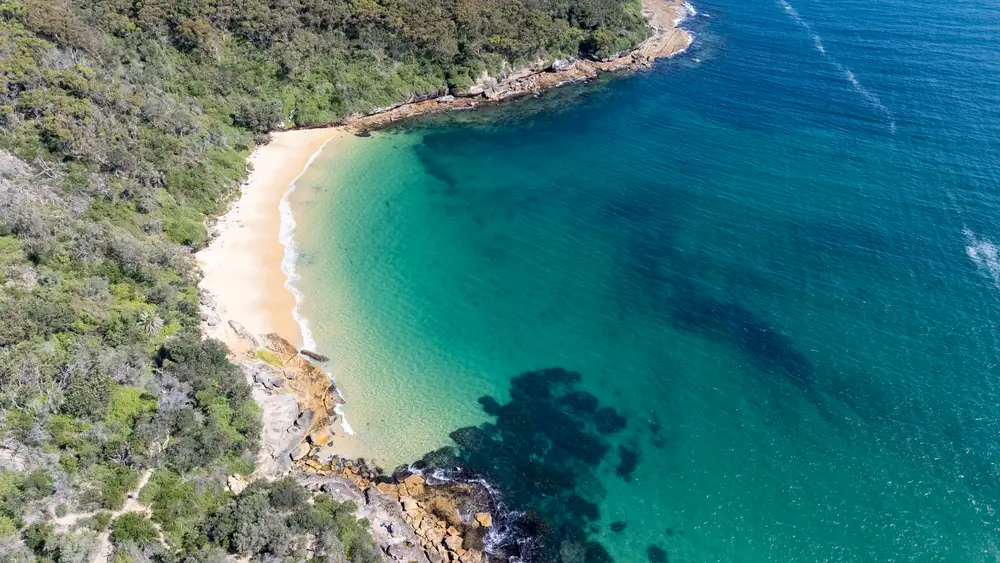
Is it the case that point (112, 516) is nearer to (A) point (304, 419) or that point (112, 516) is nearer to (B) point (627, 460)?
(A) point (304, 419)

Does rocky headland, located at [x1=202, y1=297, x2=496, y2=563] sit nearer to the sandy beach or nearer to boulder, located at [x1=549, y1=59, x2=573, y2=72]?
the sandy beach

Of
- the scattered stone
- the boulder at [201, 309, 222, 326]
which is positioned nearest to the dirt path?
the boulder at [201, 309, 222, 326]

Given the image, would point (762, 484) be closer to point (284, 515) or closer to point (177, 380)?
point (284, 515)

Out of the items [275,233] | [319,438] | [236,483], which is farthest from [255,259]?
[236,483]

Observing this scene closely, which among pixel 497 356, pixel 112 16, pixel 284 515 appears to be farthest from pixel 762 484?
pixel 112 16

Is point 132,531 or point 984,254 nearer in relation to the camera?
point 132,531
